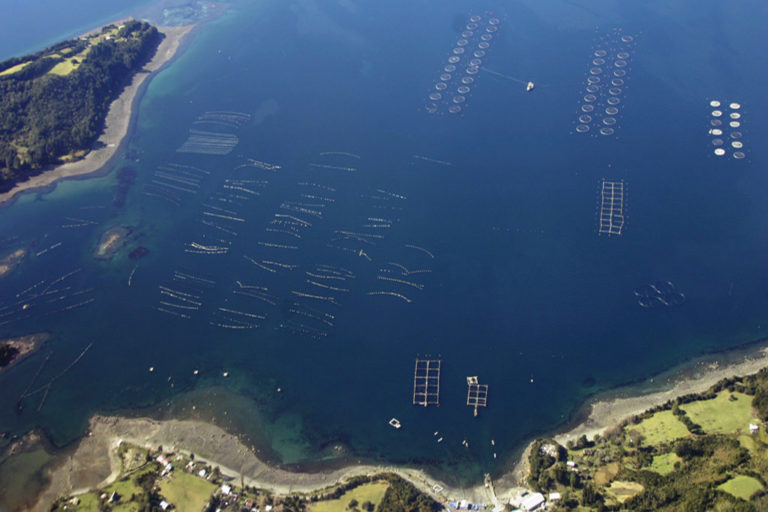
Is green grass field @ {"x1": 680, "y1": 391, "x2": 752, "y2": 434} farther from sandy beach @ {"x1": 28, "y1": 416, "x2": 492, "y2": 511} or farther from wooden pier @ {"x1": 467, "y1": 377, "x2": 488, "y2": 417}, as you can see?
sandy beach @ {"x1": 28, "y1": 416, "x2": 492, "y2": 511}

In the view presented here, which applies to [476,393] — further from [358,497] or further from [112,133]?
[112,133]

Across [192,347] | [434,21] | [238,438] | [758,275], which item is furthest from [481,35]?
[238,438]

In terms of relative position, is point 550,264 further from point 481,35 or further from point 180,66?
point 180,66

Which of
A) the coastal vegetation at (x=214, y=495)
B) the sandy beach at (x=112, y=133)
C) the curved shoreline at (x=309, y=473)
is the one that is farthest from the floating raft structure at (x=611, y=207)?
the sandy beach at (x=112, y=133)

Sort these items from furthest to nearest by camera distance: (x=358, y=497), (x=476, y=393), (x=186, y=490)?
1. (x=476, y=393)
2. (x=186, y=490)
3. (x=358, y=497)

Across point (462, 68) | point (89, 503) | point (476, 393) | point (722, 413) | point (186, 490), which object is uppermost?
point (462, 68)

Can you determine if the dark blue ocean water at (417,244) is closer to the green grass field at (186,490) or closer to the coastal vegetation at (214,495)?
the coastal vegetation at (214,495)

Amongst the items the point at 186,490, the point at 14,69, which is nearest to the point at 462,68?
the point at 186,490
